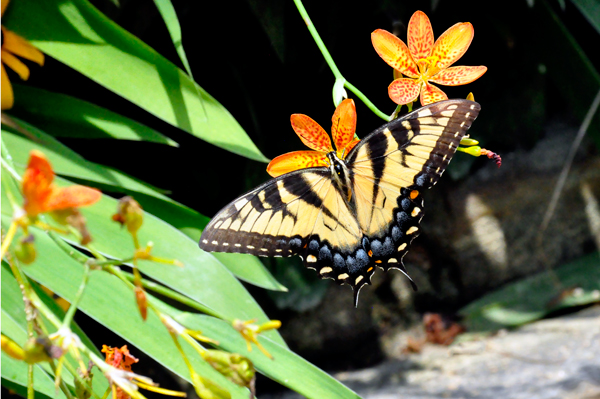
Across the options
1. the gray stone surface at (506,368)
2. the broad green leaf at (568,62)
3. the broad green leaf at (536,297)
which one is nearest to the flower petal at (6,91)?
the broad green leaf at (568,62)

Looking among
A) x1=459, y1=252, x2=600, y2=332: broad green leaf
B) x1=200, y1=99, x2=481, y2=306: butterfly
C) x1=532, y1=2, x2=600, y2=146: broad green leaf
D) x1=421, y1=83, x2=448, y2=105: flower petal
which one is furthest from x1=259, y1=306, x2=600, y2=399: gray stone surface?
x1=421, y1=83, x2=448, y2=105: flower petal

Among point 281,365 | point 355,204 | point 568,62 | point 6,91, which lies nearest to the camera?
point 281,365

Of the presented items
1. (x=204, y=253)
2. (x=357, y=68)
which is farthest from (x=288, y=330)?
(x=204, y=253)

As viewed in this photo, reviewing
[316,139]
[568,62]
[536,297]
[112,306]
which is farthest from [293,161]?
[536,297]

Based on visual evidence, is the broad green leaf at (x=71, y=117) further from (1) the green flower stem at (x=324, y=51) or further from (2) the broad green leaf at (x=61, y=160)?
(1) the green flower stem at (x=324, y=51)

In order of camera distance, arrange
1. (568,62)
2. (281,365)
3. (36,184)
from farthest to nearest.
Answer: (568,62) < (281,365) < (36,184)

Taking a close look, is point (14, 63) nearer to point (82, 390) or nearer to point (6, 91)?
point (6, 91)

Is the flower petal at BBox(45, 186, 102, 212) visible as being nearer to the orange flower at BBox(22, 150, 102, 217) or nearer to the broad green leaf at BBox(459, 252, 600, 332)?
the orange flower at BBox(22, 150, 102, 217)
